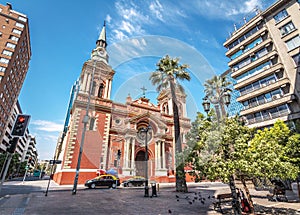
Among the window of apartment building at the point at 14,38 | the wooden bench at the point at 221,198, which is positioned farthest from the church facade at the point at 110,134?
the window of apartment building at the point at 14,38

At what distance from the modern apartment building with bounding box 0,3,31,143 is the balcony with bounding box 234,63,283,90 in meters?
46.6

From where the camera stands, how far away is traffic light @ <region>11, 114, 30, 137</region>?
467cm

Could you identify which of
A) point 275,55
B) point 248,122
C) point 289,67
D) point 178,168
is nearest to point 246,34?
point 275,55

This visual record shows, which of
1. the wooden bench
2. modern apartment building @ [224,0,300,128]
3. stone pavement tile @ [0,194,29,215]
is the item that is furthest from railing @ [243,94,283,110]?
stone pavement tile @ [0,194,29,215]

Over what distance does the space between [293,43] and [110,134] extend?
87.2ft

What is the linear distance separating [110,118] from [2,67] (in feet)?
96.8

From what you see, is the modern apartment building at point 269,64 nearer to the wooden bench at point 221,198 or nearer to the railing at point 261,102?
the railing at point 261,102

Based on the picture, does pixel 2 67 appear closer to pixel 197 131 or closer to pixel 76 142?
pixel 76 142

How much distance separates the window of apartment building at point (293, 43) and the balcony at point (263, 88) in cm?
412

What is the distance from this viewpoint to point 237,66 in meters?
27.5

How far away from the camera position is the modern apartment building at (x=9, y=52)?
35.4 metres

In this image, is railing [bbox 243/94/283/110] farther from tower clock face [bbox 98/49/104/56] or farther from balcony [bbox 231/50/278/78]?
tower clock face [bbox 98/49/104/56]

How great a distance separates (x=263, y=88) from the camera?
22.1 m

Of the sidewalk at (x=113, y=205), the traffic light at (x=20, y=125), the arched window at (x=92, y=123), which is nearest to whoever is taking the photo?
the traffic light at (x=20, y=125)
